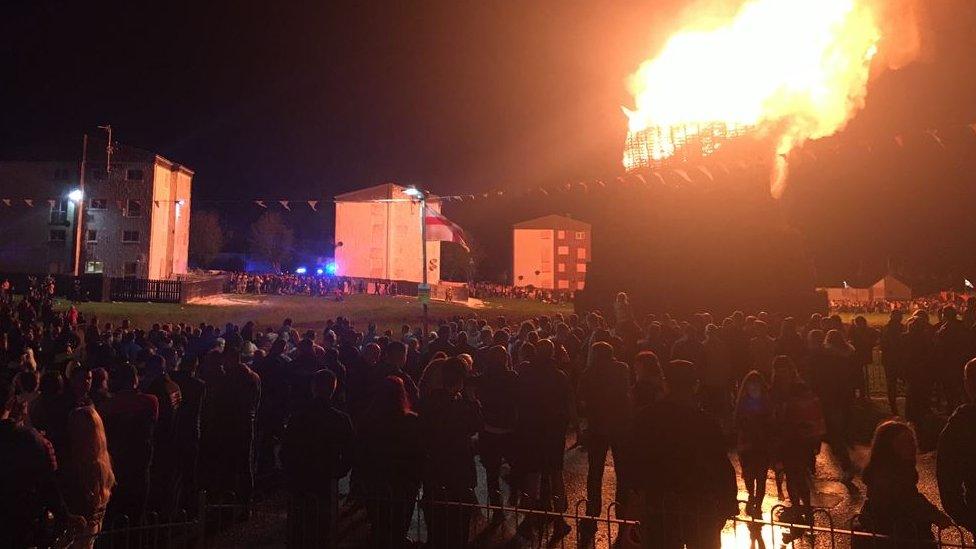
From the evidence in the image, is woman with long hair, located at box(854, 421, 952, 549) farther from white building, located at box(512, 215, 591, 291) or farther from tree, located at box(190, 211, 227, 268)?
tree, located at box(190, 211, 227, 268)

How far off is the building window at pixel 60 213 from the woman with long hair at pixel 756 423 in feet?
170

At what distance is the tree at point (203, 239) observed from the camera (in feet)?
272

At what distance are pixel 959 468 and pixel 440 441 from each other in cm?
378

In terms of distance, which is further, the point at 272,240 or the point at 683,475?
the point at 272,240

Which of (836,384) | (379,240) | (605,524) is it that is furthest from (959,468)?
(379,240)

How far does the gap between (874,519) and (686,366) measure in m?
1.47

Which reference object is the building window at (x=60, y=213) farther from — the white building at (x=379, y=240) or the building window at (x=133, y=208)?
the white building at (x=379, y=240)

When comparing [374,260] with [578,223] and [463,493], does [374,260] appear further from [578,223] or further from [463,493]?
[463,493]

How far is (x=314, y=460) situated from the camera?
5.27 metres

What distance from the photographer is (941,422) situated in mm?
11312

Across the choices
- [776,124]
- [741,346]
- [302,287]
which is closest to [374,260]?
[302,287]

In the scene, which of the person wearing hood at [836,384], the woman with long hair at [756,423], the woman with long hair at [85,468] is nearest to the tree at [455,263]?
the person wearing hood at [836,384]

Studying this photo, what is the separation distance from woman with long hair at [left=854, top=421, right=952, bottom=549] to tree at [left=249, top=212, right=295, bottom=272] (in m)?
91.3

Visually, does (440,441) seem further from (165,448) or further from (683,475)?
(165,448)
